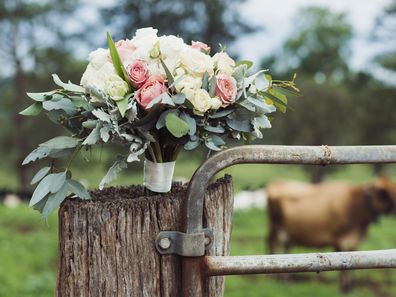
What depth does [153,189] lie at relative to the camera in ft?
6.12

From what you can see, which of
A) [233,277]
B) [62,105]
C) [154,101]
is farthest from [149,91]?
[233,277]

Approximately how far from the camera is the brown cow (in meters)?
7.57

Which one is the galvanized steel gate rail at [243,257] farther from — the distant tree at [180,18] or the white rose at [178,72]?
the distant tree at [180,18]

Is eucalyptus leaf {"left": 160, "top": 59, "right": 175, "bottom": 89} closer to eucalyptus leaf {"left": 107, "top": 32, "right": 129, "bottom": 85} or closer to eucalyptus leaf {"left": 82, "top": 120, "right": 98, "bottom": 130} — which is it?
eucalyptus leaf {"left": 107, "top": 32, "right": 129, "bottom": 85}

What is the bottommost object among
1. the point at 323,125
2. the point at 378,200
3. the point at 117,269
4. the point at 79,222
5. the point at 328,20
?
the point at 117,269

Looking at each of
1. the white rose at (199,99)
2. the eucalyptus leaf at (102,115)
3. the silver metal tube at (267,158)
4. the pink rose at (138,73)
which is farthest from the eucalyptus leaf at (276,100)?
the eucalyptus leaf at (102,115)

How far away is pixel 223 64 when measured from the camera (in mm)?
1855

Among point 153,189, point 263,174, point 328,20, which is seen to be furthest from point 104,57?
point 328,20

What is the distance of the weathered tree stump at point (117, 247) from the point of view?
5.71 feet

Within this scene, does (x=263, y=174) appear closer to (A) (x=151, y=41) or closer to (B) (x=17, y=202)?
(B) (x=17, y=202)

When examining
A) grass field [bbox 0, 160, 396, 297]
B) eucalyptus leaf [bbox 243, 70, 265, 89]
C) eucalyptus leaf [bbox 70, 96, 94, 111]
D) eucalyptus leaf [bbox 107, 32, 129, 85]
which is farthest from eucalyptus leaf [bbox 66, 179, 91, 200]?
grass field [bbox 0, 160, 396, 297]

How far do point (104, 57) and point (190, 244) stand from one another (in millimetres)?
558

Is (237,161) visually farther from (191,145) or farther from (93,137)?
(93,137)

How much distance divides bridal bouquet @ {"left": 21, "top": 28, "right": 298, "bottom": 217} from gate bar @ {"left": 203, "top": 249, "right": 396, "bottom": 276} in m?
0.27
